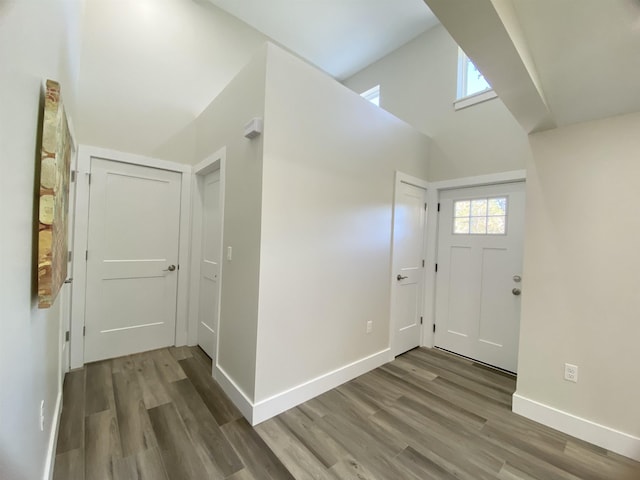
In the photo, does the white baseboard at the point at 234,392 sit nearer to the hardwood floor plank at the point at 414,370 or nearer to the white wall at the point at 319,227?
the white wall at the point at 319,227

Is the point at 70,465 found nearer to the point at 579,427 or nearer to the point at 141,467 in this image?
the point at 141,467

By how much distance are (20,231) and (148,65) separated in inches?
116

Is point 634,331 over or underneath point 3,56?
underneath

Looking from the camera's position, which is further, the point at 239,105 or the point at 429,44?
the point at 429,44

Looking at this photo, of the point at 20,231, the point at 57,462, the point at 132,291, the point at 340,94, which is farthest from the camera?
the point at 132,291

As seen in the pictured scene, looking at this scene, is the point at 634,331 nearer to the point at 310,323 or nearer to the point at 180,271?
the point at 310,323

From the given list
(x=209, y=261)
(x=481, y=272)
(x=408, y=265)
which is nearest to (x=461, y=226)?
(x=481, y=272)

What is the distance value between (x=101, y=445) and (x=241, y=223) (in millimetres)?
1656

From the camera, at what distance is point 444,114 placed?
345 centimetres

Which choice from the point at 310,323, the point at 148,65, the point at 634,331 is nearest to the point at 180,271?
the point at 310,323

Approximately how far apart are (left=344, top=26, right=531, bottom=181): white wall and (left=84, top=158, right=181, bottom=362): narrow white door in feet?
10.4

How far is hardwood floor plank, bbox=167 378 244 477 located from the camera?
1.62 m

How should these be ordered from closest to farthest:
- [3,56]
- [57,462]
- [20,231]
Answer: [3,56] → [20,231] → [57,462]

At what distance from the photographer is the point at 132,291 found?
2941mm
